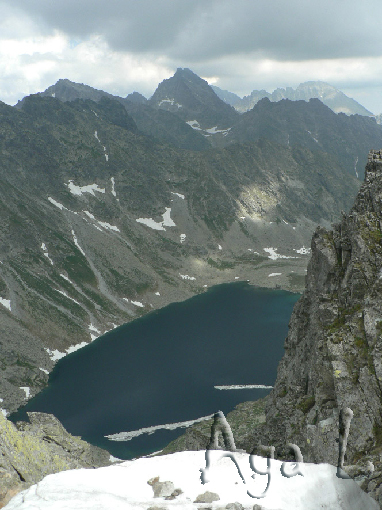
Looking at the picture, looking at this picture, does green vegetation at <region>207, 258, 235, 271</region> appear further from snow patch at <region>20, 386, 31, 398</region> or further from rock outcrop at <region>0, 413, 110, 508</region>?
rock outcrop at <region>0, 413, 110, 508</region>

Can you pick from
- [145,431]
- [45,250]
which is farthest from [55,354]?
[45,250]

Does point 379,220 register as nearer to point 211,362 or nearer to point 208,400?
point 208,400

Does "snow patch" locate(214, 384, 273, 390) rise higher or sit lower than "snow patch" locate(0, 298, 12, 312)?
lower

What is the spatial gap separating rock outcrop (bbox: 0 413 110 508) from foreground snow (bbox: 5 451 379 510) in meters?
3.01

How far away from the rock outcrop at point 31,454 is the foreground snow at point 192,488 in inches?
119

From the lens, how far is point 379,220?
35.0 meters

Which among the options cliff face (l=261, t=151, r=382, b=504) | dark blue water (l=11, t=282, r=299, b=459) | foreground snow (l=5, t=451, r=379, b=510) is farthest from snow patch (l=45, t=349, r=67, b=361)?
foreground snow (l=5, t=451, r=379, b=510)

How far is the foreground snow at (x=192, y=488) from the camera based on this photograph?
556 inches

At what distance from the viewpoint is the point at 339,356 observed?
2641 centimetres

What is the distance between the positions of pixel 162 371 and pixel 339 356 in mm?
81701

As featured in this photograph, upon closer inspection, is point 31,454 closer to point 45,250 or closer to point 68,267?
point 68,267

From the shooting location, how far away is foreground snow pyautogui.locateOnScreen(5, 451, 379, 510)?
14.1 meters

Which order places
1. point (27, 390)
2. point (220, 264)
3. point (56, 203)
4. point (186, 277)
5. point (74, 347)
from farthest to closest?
point (220, 264), point (56, 203), point (186, 277), point (74, 347), point (27, 390)

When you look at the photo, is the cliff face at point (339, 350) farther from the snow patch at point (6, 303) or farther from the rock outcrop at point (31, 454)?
the snow patch at point (6, 303)
